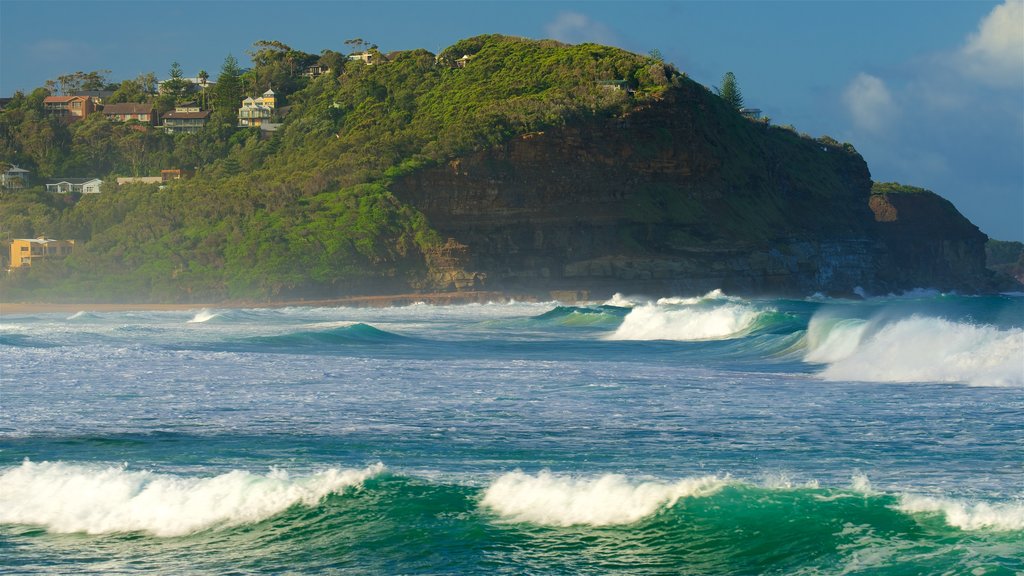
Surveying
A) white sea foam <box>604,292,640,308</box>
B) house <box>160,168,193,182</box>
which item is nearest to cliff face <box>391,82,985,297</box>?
white sea foam <box>604,292,640,308</box>

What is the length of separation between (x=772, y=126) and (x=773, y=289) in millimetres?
33631

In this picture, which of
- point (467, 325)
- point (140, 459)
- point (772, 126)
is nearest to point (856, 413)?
point (140, 459)

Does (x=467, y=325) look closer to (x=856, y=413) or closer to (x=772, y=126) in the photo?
(x=856, y=413)

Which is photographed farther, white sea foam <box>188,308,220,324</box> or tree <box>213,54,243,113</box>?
tree <box>213,54,243,113</box>

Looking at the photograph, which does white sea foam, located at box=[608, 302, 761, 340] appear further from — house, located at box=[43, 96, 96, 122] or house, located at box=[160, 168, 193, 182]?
house, located at box=[43, 96, 96, 122]

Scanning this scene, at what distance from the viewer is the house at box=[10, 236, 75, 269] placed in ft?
266

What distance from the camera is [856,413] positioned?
1795 cm

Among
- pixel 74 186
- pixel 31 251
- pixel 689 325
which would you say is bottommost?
pixel 689 325

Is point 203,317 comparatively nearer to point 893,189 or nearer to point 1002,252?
point 893,189

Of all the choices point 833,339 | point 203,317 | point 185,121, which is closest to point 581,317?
point 203,317

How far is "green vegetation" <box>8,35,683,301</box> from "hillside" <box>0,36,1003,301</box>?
153mm

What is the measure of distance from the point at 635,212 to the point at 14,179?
182 ft

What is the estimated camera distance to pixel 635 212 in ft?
257

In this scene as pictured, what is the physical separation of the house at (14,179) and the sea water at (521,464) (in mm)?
80618
